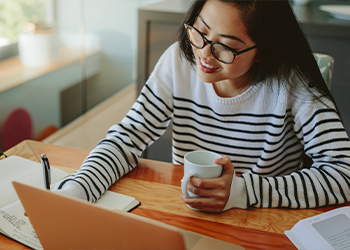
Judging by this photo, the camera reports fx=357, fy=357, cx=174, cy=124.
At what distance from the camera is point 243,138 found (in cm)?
105

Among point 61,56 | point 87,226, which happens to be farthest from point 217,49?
point 61,56

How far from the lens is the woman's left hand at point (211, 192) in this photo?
736 millimetres

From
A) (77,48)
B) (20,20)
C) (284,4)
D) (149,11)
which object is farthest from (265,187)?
(77,48)

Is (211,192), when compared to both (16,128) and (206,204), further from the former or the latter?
(16,128)

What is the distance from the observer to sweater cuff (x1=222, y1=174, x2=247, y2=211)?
30.2 inches

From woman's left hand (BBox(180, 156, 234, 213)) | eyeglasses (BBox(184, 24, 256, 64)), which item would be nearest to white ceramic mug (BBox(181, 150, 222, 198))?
woman's left hand (BBox(180, 156, 234, 213))

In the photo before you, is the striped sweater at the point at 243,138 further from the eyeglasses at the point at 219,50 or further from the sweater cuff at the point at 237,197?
the eyeglasses at the point at 219,50

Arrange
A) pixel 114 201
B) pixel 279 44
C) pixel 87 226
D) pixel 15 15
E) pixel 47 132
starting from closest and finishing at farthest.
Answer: pixel 87 226
pixel 114 201
pixel 279 44
pixel 15 15
pixel 47 132

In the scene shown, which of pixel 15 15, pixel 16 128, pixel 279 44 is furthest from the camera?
pixel 16 128

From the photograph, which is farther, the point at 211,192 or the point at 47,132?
the point at 47,132

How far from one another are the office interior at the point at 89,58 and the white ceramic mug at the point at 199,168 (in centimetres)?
119

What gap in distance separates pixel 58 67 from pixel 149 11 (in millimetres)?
975

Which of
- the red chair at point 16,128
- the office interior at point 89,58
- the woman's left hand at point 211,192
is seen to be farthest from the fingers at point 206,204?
the red chair at point 16,128

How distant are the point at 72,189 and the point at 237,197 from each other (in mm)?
351
